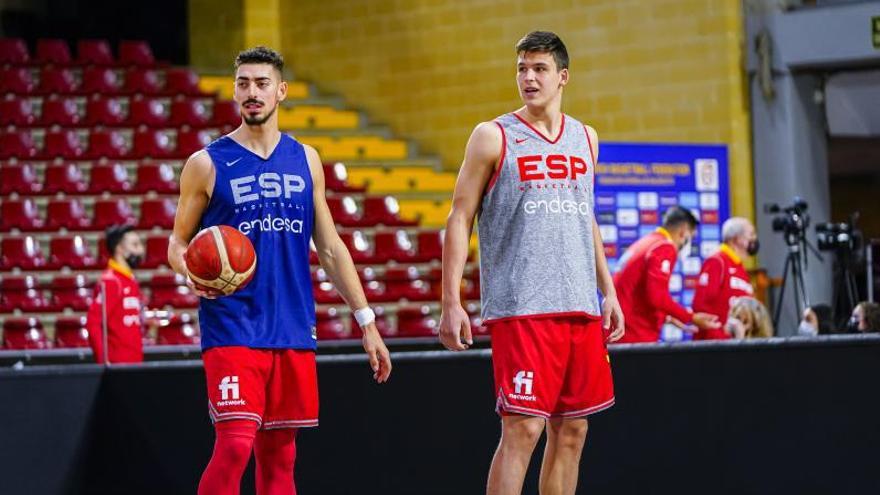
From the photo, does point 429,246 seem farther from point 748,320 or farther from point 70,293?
point 748,320

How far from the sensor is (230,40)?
56.8 ft

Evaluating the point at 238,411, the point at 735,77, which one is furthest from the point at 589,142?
the point at 735,77

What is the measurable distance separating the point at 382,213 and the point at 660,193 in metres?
3.43

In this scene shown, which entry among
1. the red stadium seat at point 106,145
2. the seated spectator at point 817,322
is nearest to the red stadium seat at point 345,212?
the red stadium seat at point 106,145

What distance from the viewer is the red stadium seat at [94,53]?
1652 centimetres

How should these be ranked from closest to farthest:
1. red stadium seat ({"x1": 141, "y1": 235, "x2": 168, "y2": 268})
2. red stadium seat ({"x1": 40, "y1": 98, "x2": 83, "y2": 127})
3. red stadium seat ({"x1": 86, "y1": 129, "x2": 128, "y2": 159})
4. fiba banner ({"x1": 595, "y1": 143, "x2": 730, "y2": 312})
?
fiba banner ({"x1": 595, "y1": 143, "x2": 730, "y2": 312}), red stadium seat ({"x1": 141, "y1": 235, "x2": 168, "y2": 268}), red stadium seat ({"x1": 86, "y1": 129, "x2": 128, "y2": 159}), red stadium seat ({"x1": 40, "y1": 98, "x2": 83, "y2": 127})

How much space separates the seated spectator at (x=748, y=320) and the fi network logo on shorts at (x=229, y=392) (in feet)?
14.1

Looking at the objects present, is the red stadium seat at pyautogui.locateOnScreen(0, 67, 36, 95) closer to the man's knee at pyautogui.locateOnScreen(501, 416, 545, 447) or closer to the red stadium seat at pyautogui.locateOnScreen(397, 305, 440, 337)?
the red stadium seat at pyautogui.locateOnScreen(397, 305, 440, 337)

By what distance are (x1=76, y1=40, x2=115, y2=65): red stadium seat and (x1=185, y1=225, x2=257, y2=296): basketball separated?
41.4 feet

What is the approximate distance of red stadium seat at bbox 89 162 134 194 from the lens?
13.9 metres

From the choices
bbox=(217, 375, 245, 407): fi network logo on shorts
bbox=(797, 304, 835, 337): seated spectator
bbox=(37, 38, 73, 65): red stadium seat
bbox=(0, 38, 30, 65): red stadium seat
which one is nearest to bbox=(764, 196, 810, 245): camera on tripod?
bbox=(797, 304, 835, 337): seated spectator

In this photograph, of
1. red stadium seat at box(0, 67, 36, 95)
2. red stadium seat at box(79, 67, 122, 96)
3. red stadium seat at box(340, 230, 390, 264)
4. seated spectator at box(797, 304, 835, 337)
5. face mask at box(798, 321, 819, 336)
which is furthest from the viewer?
red stadium seat at box(79, 67, 122, 96)

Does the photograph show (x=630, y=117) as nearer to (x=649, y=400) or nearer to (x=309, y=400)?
(x=649, y=400)

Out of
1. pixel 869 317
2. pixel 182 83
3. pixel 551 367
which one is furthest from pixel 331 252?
pixel 182 83
